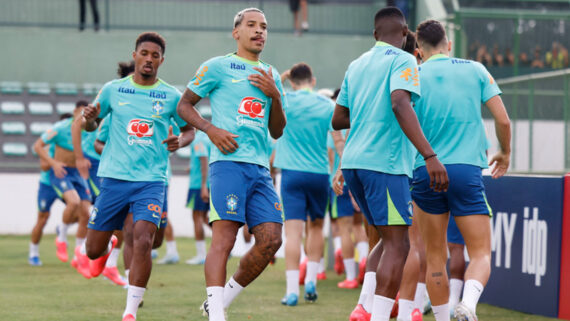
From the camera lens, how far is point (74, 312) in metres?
7.57

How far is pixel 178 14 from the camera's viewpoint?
22.0 metres

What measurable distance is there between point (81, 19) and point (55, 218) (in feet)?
18.6

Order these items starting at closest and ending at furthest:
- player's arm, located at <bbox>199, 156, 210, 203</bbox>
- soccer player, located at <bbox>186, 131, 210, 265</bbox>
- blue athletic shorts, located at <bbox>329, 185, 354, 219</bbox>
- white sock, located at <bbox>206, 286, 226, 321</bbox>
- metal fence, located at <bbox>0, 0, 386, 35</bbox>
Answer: white sock, located at <bbox>206, 286, 226, 321</bbox>, blue athletic shorts, located at <bbox>329, 185, 354, 219</bbox>, player's arm, located at <bbox>199, 156, 210, 203</bbox>, soccer player, located at <bbox>186, 131, 210, 265</bbox>, metal fence, located at <bbox>0, 0, 386, 35</bbox>

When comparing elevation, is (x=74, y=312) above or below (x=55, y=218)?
above

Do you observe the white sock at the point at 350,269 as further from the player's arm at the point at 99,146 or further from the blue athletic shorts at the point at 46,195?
the blue athletic shorts at the point at 46,195

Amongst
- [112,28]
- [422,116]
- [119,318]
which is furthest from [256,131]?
[112,28]

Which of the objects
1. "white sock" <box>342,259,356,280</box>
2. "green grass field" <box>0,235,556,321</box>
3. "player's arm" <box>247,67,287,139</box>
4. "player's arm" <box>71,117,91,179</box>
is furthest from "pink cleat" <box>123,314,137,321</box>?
"white sock" <box>342,259,356,280</box>

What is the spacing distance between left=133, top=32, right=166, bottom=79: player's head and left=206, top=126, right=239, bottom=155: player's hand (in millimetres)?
1580

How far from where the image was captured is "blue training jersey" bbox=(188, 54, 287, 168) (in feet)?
18.5

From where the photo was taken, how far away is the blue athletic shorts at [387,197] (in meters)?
5.36

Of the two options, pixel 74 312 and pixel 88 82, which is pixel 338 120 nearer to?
pixel 74 312

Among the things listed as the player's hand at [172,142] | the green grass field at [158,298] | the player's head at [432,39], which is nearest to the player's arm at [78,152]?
the green grass field at [158,298]

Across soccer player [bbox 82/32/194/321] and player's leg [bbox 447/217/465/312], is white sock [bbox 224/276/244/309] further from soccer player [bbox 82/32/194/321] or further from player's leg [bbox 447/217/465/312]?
player's leg [bbox 447/217/465/312]

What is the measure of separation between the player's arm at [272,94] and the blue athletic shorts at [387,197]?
0.74 m
